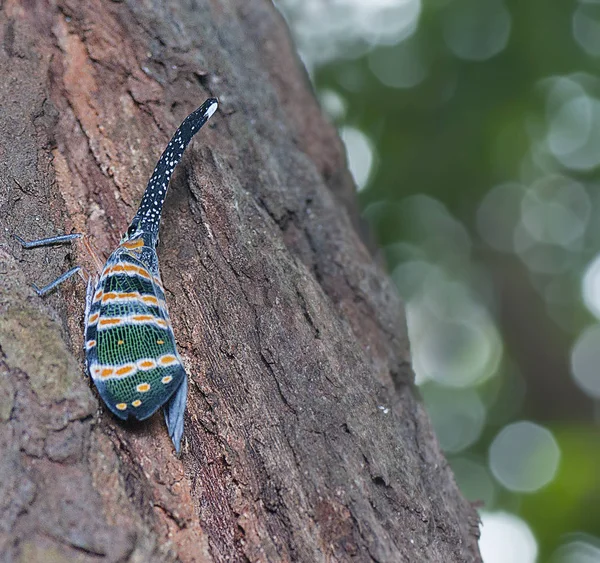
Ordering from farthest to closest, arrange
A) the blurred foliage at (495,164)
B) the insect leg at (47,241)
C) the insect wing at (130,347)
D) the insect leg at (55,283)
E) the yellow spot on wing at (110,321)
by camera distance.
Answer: the blurred foliage at (495,164), the insect leg at (47,241), the insect leg at (55,283), the yellow spot on wing at (110,321), the insect wing at (130,347)

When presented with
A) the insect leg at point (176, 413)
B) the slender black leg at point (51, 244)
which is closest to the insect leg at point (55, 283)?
the slender black leg at point (51, 244)

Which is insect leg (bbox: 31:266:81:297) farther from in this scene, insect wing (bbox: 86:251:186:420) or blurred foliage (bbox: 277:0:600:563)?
blurred foliage (bbox: 277:0:600:563)

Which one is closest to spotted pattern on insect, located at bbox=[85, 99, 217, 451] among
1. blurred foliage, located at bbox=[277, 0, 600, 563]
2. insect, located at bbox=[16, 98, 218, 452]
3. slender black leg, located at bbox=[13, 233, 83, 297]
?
insect, located at bbox=[16, 98, 218, 452]

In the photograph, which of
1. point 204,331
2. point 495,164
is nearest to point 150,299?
point 204,331

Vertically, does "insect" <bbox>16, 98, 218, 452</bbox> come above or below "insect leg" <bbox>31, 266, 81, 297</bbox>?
below

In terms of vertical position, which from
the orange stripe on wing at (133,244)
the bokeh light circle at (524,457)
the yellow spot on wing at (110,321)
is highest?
the orange stripe on wing at (133,244)

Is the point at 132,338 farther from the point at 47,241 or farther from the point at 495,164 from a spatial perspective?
the point at 495,164

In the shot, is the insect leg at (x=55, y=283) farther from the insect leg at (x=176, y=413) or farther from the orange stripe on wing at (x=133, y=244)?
the insect leg at (x=176, y=413)

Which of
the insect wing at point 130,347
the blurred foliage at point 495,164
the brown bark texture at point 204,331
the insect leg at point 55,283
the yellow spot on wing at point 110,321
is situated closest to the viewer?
the brown bark texture at point 204,331
